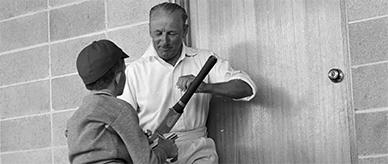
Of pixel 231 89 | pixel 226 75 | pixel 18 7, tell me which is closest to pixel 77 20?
pixel 18 7

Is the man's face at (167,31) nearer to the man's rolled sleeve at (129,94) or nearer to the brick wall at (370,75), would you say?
the man's rolled sleeve at (129,94)

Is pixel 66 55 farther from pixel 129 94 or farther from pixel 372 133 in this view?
pixel 372 133

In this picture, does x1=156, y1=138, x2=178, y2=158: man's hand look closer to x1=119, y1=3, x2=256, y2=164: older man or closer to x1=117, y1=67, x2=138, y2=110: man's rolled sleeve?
x1=119, y1=3, x2=256, y2=164: older man

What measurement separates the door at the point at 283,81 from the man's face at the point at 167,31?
34 cm

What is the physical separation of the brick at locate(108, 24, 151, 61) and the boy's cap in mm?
948

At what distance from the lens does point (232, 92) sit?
3.25 m

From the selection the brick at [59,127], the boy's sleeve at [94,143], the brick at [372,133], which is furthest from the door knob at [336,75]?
the brick at [59,127]

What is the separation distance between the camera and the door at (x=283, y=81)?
3309 millimetres

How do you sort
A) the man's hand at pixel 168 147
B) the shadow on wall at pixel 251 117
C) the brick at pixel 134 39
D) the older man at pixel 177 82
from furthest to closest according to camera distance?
the brick at pixel 134 39 < the shadow on wall at pixel 251 117 < the older man at pixel 177 82 < the man's hand at pixel 168 147

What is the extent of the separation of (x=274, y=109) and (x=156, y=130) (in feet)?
1.83

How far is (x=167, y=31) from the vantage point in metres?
3.29

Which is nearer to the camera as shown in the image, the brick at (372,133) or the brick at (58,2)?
the brick at (372,133)

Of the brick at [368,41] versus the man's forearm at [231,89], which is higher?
the brick at [368,41]

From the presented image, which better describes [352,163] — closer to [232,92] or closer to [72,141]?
[232,92]
